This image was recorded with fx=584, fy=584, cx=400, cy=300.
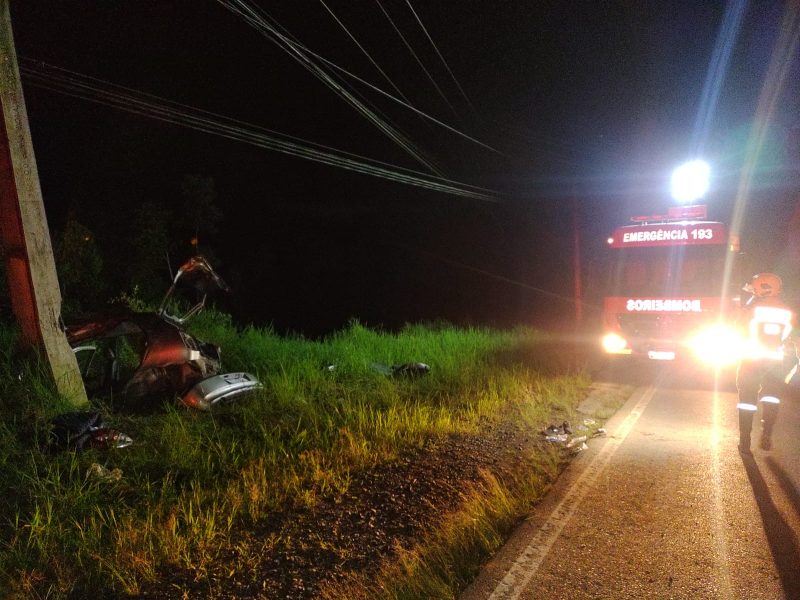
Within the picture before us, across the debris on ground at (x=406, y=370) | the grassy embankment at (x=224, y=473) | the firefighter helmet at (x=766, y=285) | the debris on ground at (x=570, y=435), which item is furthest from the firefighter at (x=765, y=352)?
the debris on ground at (x=406, y=370)

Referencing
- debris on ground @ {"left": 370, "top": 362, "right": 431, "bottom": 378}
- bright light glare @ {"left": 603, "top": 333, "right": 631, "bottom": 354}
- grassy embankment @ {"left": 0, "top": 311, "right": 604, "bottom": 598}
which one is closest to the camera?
grassy embankment @ {"left": 0, "top": 311, "right": 604, "bottom": 598}

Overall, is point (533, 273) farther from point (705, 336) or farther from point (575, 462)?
point (575, 462)

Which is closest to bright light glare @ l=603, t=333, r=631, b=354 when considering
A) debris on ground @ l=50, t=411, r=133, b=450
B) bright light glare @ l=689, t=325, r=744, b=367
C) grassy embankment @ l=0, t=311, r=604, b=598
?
bright light glare @ l=689, t=325, r=744, b=367

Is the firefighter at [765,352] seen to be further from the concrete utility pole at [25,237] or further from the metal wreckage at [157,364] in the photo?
the concrete utility pole at [25,237]

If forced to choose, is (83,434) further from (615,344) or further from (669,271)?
(669,271)

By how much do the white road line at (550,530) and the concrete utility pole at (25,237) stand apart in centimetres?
502

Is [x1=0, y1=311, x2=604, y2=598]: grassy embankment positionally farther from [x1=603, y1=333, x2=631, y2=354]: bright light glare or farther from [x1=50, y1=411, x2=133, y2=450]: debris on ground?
[x1=603, y1=333, x2=631, y2=354]: bright light glare

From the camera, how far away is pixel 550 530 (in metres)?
4.29

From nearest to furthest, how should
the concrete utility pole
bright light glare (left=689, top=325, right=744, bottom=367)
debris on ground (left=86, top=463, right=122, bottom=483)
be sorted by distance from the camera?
debris on ground (left=86, top=463, right=122, bottom=483) → the concrete utility pole → bright light glare (left=689, top=325, right=744, bottom=367)

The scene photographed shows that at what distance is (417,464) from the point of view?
5484mm

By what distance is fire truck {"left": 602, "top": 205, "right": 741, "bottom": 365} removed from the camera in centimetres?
1049

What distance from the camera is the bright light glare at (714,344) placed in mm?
10281

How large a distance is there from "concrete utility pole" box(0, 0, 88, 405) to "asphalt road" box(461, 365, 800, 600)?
5.12 metres

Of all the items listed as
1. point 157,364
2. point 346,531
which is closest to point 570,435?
point 346,531
